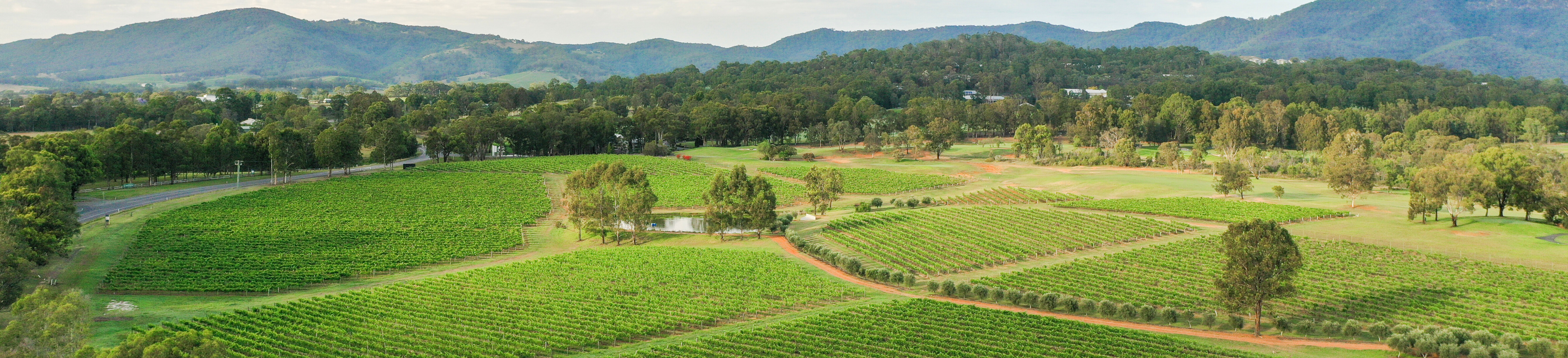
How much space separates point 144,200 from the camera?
78688mm

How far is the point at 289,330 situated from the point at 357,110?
124m

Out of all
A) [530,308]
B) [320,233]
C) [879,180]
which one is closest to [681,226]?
[320,233]

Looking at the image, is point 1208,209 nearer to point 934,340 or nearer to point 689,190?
point 934,340

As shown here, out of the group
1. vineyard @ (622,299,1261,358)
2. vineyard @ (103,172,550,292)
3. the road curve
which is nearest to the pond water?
vineyard @ (103,172,550,292)

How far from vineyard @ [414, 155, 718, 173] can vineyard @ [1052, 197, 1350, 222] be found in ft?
153

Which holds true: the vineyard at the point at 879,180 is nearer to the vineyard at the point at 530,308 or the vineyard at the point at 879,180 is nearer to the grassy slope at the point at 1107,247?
the grassy slope at the point at 1107,247

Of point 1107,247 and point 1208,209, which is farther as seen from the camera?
point 1208,209

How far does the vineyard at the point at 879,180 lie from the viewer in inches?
3757

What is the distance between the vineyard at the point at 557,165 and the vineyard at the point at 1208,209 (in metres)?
46.7

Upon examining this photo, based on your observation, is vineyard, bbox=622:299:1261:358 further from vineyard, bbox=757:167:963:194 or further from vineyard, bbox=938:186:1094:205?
vineyard, bbox=757:167:963:194

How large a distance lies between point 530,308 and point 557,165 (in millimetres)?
68556

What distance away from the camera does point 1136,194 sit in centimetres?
8806

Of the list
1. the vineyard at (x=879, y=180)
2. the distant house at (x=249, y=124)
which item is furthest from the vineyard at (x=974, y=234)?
the distant house at (x=249, y=124)

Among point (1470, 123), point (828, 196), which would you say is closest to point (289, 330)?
point (828, 196)
